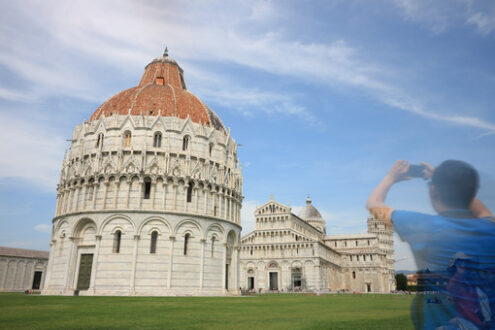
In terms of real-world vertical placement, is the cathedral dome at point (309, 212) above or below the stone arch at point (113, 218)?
above

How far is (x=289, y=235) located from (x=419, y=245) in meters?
82.8

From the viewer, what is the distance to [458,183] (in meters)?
4.15

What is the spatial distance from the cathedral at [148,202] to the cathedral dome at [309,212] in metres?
75.3

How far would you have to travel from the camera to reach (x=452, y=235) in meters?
3.99

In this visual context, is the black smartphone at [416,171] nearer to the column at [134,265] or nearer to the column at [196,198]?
the column at [134,265]

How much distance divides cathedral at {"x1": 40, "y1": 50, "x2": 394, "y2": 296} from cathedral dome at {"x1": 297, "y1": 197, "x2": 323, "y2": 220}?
7532 centimetres

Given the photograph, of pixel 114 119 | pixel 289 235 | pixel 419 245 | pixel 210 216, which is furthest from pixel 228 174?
pixel 289 235

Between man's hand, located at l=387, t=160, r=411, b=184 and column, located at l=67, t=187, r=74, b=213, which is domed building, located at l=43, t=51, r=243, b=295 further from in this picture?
man's hand, located at l=387, t=160, r=411, b=184

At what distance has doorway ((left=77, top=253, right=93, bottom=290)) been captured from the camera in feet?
119

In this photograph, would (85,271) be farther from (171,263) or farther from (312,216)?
(312,216)

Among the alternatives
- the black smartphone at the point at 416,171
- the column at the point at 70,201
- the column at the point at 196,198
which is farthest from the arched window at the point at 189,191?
the black smartphone at the point at 416,171

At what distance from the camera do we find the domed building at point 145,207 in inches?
1416

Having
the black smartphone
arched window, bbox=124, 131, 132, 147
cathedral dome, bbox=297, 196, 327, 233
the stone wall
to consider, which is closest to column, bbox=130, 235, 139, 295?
arched window, bbox=124, 131, 132, 147

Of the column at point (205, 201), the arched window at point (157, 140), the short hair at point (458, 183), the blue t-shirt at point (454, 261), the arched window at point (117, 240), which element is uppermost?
the arched window at point (157, 140)
